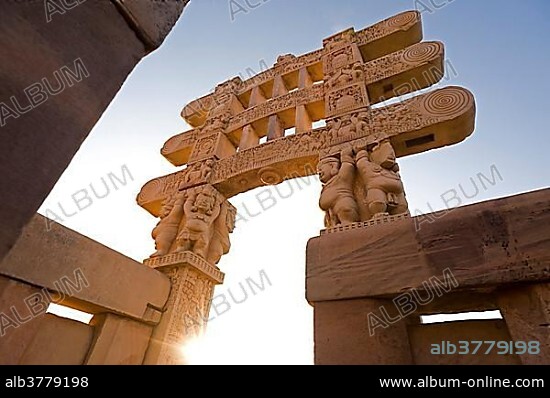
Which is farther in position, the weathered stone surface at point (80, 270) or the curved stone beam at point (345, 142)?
the curved stone beam at point (345, 142)

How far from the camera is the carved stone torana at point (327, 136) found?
3.30m

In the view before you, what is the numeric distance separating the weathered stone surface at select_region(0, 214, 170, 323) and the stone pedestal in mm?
217

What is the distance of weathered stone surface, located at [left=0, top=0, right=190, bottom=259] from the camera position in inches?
40.8

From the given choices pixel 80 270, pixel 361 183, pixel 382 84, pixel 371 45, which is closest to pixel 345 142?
pixel 361 183

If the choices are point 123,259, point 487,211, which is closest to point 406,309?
point 487,211

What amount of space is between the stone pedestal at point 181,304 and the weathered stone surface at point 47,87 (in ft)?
9.03

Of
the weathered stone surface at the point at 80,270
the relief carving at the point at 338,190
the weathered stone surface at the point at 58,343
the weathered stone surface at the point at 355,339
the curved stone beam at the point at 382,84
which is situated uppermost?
the curved stone beam at the point at 382,84

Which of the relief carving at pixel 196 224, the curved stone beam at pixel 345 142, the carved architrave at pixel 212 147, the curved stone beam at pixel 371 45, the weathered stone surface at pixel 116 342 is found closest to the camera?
the weathered stone surface at pixel 116 342

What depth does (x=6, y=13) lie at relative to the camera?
113cm

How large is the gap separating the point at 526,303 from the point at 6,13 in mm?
2267

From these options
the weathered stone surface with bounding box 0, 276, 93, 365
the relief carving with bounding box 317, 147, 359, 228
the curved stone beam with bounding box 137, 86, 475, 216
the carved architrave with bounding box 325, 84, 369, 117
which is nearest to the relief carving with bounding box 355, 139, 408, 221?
the relief carving with bounding box 317, 147, 359, 228

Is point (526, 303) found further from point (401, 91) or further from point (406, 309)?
point (401, 91)

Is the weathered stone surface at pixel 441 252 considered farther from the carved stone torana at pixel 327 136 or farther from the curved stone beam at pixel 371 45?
the curved stone beam at pixel 371 45

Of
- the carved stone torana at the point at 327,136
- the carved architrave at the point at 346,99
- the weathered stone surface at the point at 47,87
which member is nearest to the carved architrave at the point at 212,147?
the carved stone torana at the point at 327,136
